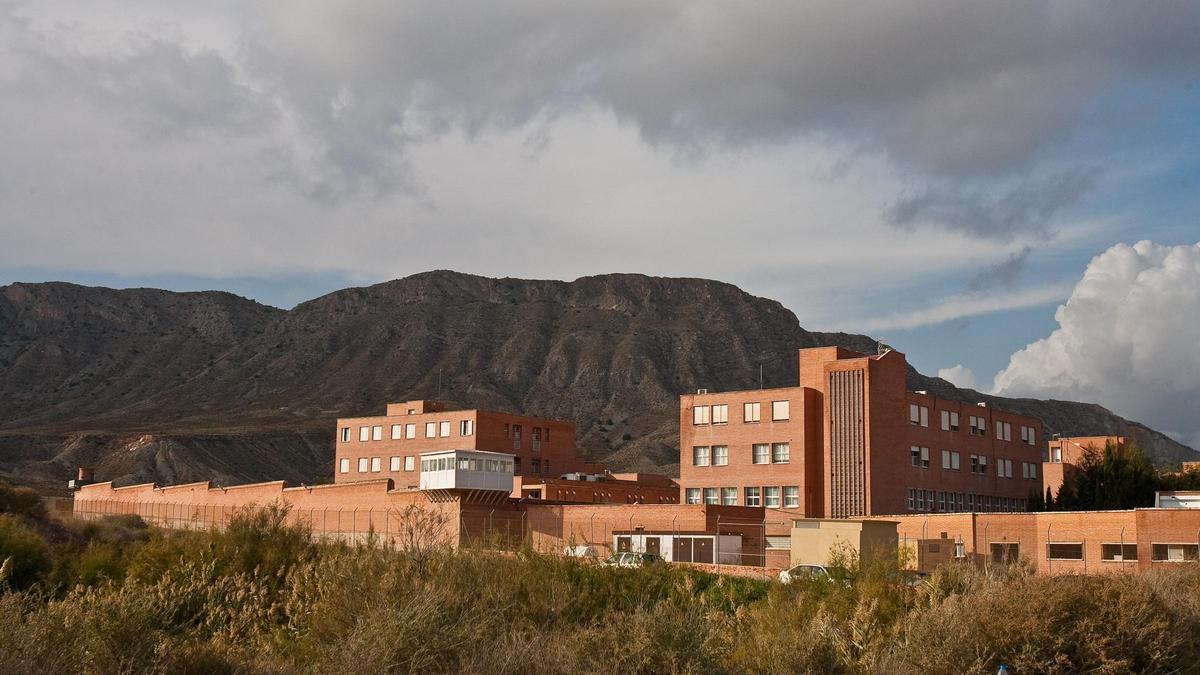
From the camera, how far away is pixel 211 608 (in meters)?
27.0

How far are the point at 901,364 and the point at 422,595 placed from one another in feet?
196

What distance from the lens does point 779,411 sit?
248 feet

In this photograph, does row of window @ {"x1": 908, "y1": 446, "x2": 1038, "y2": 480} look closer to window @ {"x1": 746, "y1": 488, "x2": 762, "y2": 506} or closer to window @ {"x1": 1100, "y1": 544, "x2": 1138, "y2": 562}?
window @ {"x1": 746, "y1": 488, "x2": 762, "y2": 506}

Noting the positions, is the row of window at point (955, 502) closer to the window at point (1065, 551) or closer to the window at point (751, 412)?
the window at point (751, 412)

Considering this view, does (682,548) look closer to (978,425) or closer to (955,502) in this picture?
(955,502)

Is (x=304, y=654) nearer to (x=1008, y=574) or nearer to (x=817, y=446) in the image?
(x=1008, y=574)

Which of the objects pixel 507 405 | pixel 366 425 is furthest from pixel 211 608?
pixel 507 405

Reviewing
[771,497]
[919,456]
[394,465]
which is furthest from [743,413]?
[394,465]

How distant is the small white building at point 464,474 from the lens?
66.6m

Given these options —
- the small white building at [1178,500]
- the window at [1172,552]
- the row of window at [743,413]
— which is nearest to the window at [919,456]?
the row of window at [743,413]

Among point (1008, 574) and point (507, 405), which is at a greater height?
point (507, 405)

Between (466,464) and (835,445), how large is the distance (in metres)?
23.7

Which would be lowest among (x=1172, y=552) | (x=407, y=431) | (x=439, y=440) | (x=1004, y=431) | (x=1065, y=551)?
Answer: (x=1065, y=551)

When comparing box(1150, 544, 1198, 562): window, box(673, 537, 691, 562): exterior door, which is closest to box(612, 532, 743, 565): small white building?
box(673, 537, 691, 562): exterior door
